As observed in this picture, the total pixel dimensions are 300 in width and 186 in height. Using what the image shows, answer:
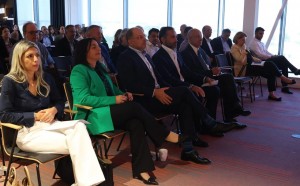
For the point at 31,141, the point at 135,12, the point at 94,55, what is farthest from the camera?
the point at 135,12

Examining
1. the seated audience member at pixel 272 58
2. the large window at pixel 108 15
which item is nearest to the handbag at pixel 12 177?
the seated audience member at pixel 272 58

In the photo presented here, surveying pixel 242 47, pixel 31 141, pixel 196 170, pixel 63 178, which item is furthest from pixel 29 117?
pixel 242 47

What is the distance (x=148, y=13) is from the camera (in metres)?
10.6

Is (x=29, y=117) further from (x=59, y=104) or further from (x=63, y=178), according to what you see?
(x=63, y=178)

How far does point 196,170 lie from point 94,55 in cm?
141

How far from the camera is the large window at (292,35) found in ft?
27.3

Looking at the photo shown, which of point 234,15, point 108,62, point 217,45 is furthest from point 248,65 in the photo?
point 234,15

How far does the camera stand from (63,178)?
2.97 meters

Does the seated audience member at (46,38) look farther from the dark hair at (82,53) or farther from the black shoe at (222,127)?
the dark hair at (82,53)

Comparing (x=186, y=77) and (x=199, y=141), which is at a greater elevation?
(x=186, y=77)

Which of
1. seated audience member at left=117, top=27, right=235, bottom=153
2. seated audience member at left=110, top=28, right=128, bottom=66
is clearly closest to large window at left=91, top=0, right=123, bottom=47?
seated audience member at left=110, top=28, right=128, bottom=66

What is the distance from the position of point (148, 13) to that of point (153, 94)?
7.33m

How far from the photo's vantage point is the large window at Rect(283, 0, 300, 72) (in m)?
8.34

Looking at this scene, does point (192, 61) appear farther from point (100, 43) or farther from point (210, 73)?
point (100, 43)
